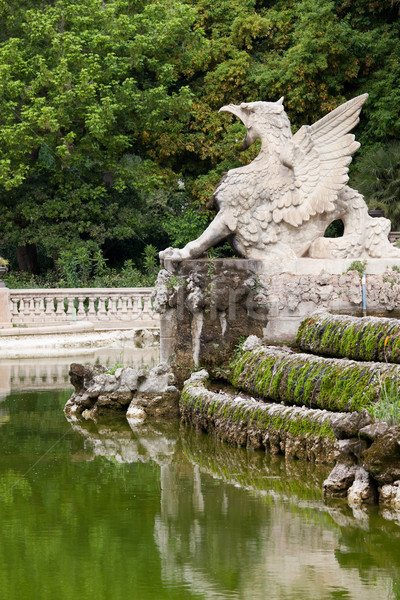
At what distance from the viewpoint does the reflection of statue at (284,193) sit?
13.0 metres

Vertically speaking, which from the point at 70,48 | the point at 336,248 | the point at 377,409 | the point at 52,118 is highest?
the point at 70,48

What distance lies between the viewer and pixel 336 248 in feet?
43.8

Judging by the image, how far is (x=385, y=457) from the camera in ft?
24.5

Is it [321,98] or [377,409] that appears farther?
[321,98]

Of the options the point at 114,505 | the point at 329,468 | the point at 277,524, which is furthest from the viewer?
the point at 329,468

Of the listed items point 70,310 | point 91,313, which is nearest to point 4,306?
point 70,310

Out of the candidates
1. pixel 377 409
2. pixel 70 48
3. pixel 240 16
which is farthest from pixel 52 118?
pixel 377 409

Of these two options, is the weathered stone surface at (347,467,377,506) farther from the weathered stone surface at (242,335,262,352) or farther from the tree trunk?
the tree trunk

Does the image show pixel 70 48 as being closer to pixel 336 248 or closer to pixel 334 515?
pixel 336 248

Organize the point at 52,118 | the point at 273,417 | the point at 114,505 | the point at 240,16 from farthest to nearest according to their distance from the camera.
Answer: the point at 240,16 < the point at 52,118 < the point at 273,417 < the point at 114,505

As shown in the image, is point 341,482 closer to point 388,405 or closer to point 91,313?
point 388,405

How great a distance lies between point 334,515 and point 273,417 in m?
2.50

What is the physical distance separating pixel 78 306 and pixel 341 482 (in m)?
16.9

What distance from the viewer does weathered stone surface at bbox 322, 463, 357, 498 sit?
26.3ft
